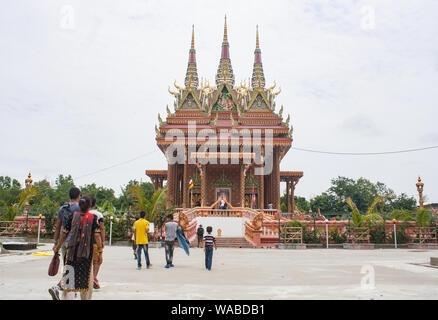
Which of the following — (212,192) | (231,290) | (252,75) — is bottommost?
(231,290)

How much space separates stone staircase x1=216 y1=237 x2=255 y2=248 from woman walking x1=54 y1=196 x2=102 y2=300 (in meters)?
14.3

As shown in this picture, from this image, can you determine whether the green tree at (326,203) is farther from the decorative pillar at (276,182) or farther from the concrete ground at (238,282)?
the concrete ground at (238,282)

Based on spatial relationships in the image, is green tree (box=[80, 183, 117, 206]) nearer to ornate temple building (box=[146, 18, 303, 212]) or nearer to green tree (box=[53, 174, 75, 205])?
green tree (box=[53, 174, 75, 205])

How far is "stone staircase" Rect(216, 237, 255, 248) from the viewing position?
19.0 meters

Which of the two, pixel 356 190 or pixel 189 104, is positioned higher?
pixel 189 104

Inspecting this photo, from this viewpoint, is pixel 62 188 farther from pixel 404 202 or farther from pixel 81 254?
pixel 81 254

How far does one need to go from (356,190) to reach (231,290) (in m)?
42.2

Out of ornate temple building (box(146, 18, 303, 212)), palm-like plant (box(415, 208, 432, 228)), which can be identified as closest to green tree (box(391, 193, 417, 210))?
ornate temple building (box(146, 18, 303, 212))

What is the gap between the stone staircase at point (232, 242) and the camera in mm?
18969

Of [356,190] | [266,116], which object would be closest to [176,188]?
[266,116]

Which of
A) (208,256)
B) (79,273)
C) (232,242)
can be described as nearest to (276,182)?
(232,242)

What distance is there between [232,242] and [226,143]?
1066 cm
